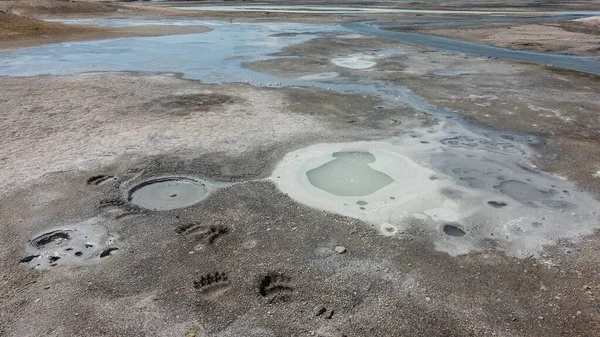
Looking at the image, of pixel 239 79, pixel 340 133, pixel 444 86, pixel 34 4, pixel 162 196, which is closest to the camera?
pixel 162 196

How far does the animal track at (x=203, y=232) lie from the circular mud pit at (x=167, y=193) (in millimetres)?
701

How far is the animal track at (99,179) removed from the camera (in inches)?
289

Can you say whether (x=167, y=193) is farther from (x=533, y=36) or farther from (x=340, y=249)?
(x=533, y=36)

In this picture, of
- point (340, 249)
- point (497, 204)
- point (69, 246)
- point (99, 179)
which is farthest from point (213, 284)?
point (497, 204)

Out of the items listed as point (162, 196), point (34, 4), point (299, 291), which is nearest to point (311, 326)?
point (299, 291)

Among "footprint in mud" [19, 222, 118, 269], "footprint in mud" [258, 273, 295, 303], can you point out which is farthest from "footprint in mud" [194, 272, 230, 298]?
"footprint in mud" [19, 222, 118, 269]

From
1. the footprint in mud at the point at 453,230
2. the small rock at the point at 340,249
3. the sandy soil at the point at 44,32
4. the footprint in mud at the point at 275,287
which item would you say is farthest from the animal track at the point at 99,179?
the sandy soil at the point at 44,32

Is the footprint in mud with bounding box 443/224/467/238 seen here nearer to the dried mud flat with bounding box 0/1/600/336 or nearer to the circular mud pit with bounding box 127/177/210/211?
the dried mud flat with bounding box 0/1/600/336

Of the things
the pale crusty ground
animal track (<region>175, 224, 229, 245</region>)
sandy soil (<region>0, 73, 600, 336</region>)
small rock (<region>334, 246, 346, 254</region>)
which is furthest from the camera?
the pale crusty ground

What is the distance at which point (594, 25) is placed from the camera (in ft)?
115

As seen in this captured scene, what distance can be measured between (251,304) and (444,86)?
1232cm

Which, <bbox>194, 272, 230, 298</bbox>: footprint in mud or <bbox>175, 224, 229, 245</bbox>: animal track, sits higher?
<bbox>175, 224, 229, 245</bbox>: animal track

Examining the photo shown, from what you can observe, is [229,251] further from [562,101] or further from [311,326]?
[562,101]

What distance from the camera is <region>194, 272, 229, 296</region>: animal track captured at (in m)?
4.87
